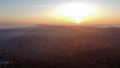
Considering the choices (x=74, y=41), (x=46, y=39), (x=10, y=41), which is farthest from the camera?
(x=10, y=41)

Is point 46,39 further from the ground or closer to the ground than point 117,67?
further from the ground

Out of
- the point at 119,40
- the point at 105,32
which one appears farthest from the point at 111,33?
the point at 119,40

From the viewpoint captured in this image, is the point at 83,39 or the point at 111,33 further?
the point at 111,33

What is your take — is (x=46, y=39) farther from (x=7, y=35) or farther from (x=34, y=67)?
(x=34, y=67)

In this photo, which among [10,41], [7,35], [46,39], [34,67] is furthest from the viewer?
[7,35]

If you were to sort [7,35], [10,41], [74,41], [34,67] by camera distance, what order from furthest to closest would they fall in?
1. [7,35]
2. [10,41]
3. [74,41]
4. [34,67]

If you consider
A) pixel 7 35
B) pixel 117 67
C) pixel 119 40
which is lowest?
pixel 117 67

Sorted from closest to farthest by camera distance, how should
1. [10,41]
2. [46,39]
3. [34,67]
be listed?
[34,67] → [46,39] → [10,41]

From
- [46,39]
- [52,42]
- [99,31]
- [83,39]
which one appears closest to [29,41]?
[46,39]

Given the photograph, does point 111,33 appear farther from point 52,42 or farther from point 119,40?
point 52,42
